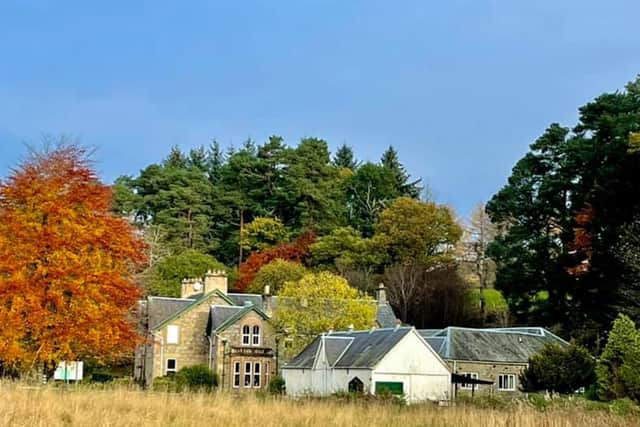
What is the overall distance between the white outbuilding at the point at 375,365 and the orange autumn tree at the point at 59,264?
14217 mm

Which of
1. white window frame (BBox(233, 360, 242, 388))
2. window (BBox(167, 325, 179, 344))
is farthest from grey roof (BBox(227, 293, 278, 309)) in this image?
white window frame (BBox(233, 360, 242, 388))

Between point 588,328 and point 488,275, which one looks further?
point 488,275

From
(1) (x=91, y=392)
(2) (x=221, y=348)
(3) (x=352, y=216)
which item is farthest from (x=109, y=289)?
(3) (x=352, y=216)

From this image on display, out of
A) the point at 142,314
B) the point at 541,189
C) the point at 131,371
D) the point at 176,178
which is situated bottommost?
the point at 131,371

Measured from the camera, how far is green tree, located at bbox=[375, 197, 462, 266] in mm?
63500

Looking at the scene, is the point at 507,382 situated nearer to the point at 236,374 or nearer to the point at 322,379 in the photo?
the point at 322,379

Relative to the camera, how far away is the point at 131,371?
2250 inches

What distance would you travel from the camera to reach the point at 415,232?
63.8 metres

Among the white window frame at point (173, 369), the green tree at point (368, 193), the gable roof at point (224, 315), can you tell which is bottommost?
the white window frame at point (173, 369)

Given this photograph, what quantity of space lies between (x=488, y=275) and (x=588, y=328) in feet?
93.3

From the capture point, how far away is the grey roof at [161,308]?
50.9 m

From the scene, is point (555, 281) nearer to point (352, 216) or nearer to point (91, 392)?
point (352, 216)

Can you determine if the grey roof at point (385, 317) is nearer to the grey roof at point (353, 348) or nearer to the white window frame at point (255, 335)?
the white window frame at point (255, 335)

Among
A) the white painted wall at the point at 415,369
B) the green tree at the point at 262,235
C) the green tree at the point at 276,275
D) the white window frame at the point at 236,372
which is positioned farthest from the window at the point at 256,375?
the green tree at the point at 262,235
